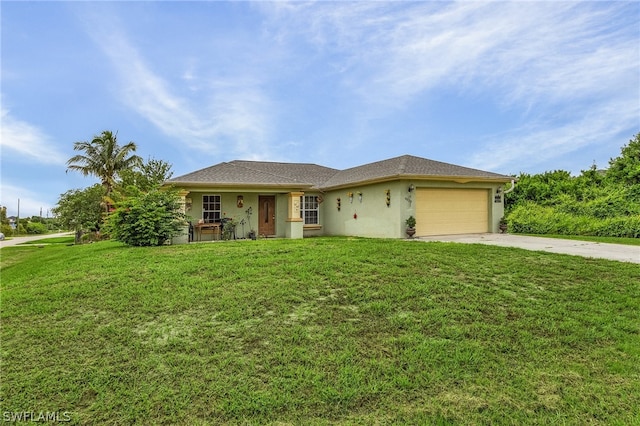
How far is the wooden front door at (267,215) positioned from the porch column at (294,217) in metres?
1.25

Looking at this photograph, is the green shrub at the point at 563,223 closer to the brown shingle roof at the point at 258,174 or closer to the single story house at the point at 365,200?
the single story house at the point at 365,200

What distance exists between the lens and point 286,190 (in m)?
15.4

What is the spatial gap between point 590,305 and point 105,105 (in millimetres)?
17737

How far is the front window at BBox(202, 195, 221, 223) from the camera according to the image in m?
15.5

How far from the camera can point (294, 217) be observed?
50.8ft

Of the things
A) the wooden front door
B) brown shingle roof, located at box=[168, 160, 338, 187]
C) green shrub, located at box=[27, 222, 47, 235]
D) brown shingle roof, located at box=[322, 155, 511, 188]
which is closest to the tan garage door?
brown shingle roof, located at box=[322, 155, 511, 188]

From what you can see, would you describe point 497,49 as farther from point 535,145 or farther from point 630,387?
point 630,387

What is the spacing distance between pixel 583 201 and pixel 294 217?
13.9 m

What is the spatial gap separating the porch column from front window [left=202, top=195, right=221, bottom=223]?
3189 millimetres

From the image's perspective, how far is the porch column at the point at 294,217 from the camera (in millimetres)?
15391

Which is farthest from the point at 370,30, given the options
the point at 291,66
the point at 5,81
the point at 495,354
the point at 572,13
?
the point at 495,354

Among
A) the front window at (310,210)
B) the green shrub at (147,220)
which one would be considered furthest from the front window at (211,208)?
the front window at (310,210)

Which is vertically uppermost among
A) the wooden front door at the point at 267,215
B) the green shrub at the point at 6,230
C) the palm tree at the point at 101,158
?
the palm tree at the point at 101,158

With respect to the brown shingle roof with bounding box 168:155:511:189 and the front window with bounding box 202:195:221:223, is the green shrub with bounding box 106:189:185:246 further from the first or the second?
the front window with bounding box 202:195:221:223
